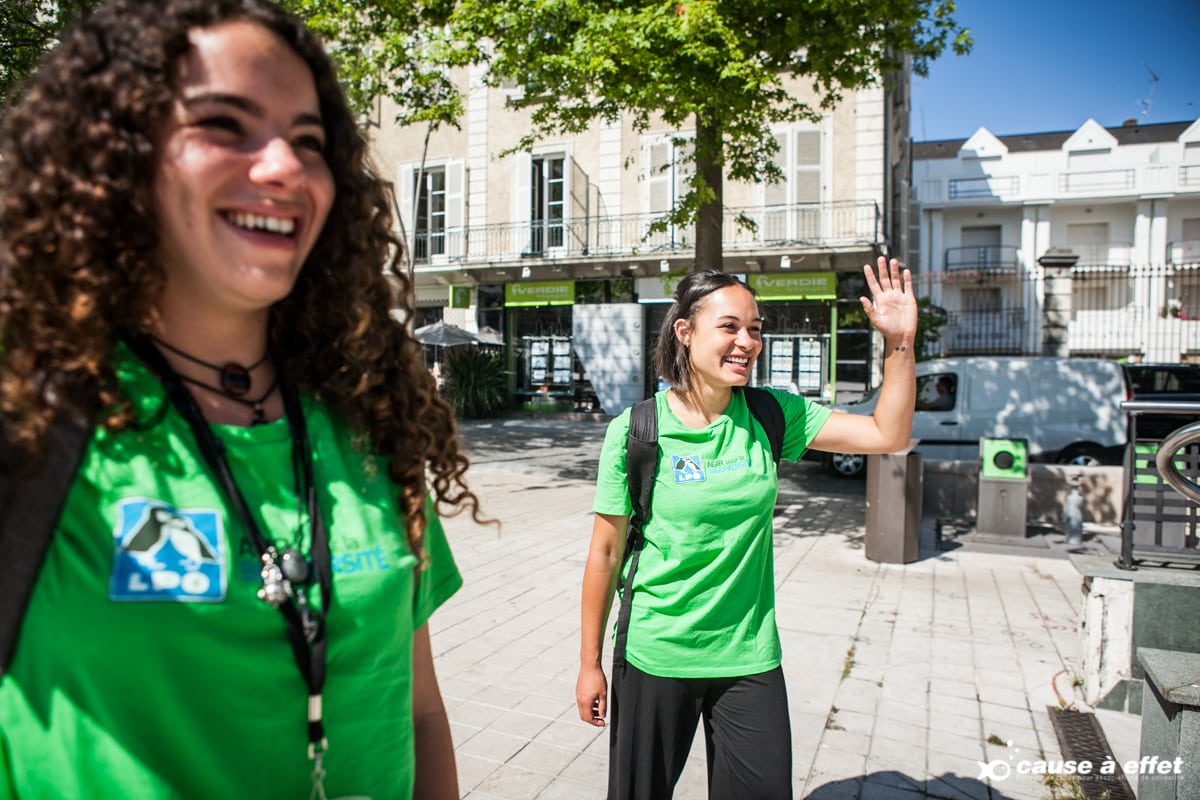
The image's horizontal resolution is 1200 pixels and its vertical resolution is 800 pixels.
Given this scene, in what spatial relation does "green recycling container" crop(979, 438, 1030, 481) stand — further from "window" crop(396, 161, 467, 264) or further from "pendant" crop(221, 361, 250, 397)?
"window" crop(396, 161, 467, 264)

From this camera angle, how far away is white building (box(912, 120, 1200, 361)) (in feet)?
93.5

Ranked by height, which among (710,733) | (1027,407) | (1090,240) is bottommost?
(710,733)

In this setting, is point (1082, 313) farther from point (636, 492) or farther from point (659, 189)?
point (636, 492)

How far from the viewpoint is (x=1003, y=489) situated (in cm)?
847


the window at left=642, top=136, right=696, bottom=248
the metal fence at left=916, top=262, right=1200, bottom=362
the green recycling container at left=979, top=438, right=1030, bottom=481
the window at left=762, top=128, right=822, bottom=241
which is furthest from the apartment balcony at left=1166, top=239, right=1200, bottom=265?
the green recycling container at left=979, top=438, right=1030, bottom=481

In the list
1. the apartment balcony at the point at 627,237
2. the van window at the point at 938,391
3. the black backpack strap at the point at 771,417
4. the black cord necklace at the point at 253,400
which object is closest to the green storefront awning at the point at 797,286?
the apartment balcony at the point at 627,237

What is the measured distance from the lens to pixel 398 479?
1.38 meters

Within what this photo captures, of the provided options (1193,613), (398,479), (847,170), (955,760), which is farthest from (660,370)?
(847,170)

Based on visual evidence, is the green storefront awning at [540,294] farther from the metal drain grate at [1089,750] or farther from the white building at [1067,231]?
the metal drain grate at [1089,750]

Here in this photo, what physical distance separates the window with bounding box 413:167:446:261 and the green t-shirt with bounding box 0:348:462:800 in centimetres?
2403

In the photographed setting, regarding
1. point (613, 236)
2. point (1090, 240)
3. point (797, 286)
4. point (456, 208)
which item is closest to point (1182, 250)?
point (1090, 240)

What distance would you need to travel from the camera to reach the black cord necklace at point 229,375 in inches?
46.3

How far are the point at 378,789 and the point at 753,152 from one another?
407 inches

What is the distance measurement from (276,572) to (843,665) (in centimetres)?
436
